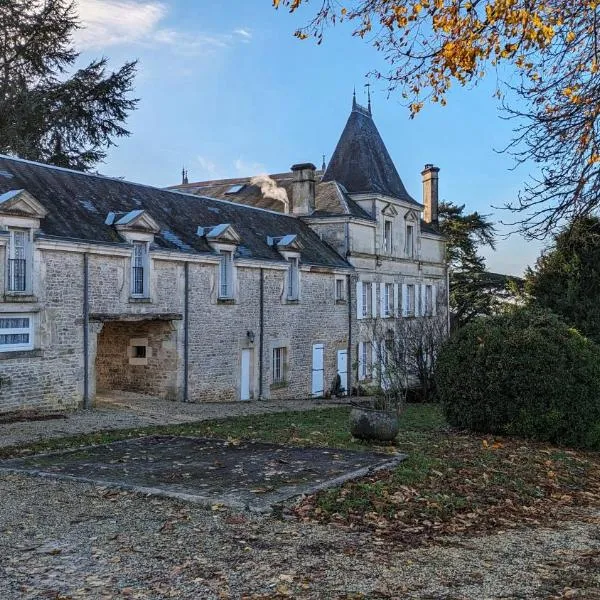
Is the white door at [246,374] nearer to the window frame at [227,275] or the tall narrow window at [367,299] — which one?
the window frame at [227,275]

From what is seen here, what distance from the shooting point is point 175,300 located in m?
20.3

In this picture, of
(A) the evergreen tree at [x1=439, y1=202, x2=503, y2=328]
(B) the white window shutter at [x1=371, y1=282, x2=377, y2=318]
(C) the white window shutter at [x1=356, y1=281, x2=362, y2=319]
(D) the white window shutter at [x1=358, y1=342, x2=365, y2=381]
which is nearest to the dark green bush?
(C) the white window shutter at [x1=356, y1=281, x2=362, y2=319]

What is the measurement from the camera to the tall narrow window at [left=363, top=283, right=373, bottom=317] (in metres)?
30.5

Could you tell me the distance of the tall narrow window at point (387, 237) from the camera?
32406 millimetres

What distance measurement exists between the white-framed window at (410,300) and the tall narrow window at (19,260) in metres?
21.3

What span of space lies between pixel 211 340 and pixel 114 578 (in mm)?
16402

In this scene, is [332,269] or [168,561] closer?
[168,561]

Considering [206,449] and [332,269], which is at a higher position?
[332,269]

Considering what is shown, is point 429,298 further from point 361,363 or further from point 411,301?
point 361,363

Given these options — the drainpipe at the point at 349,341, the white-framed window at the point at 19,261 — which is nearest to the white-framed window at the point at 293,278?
the drainpipe at the point at 349,341

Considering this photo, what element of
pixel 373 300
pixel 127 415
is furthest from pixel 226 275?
pixel 373 300

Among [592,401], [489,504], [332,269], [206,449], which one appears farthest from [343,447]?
[332,269]

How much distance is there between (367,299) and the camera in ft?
101

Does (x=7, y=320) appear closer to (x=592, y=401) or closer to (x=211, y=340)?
(x=211, y=340)
